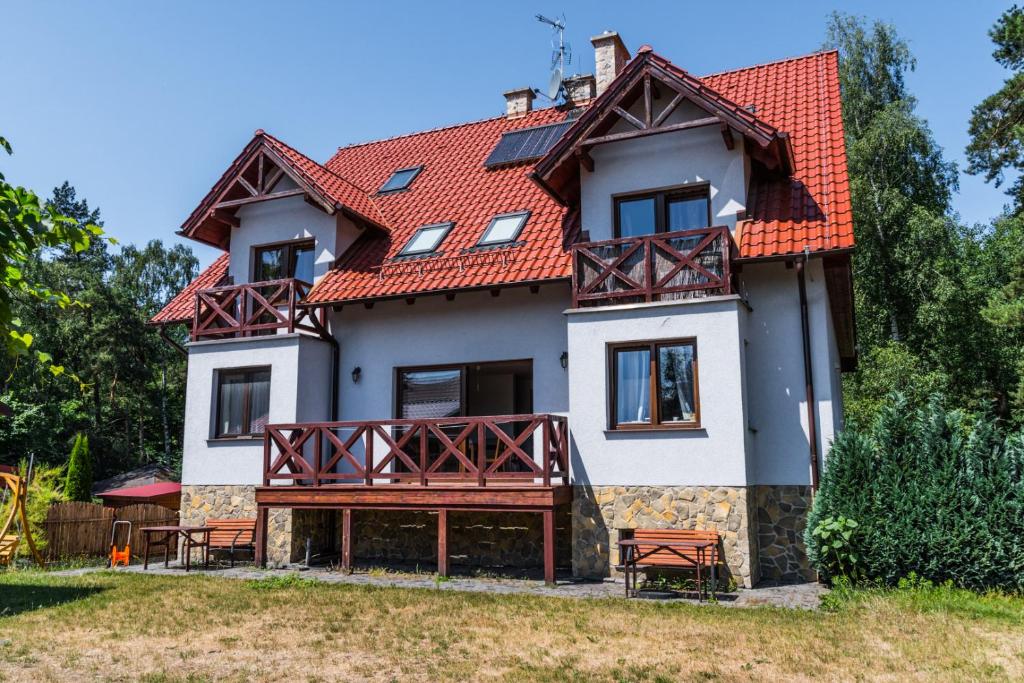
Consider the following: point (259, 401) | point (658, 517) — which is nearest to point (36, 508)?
point (259, 401)

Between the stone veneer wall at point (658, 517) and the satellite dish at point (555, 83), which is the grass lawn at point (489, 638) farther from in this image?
the satellite dish at point (555, 83)

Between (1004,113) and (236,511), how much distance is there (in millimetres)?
20793

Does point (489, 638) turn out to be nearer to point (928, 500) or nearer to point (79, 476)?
point (928, 500)

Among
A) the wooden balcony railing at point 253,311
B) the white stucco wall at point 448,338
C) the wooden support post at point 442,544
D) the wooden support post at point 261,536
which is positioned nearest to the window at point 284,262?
the wooden balcony railing at point 253,311

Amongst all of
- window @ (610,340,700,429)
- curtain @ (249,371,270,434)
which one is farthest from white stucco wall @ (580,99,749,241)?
curtain @ (249,371,270,434)

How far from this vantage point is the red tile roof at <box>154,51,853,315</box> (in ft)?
38.3

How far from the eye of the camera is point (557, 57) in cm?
1872

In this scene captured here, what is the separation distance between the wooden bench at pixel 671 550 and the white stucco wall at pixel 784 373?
1454 millimetres

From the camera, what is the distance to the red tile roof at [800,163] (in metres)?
11.2

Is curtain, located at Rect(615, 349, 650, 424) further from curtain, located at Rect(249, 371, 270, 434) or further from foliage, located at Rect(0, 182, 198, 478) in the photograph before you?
foliage, located at Rect(0, 182, 198, 478)

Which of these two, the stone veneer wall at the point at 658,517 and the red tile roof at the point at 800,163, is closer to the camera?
the stone veneer wall at the point at 658,517

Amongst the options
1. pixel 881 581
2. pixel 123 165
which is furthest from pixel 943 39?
pixel 123 165

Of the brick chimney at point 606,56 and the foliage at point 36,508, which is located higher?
the brick chimney at point 606,56

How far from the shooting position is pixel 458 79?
1479 centimetres
